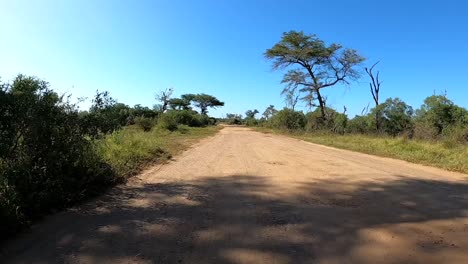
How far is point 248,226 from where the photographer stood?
17.2ft

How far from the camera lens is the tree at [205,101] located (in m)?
103

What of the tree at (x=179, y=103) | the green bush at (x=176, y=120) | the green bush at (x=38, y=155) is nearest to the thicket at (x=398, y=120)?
the green bush at (x=176, y=120)

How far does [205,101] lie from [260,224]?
99859 mm

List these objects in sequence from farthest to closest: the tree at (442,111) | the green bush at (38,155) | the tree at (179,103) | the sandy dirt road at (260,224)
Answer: the tree at (179,103), the tree at (442,111), the green bush at (38,155), the sandy dirt road at (260,224)

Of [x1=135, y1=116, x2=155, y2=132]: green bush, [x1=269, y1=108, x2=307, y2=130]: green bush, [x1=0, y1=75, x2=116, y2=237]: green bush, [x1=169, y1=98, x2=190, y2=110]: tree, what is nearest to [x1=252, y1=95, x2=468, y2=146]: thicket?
[x1=269, y1=108, x2=307, y2=130]: green bush

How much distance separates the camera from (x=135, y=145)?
13.7 m

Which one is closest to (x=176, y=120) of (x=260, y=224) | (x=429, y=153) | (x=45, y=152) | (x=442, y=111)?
(x=442, y=111)

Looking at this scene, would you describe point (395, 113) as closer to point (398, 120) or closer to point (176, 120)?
point (398, 120)

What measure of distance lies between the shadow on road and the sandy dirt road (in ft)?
0.04

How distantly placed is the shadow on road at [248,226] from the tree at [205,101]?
96.1m

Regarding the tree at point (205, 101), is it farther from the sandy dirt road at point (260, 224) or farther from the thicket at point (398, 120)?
the sandy dirt road at point (260, 224)

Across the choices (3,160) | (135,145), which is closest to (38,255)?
(3,160)

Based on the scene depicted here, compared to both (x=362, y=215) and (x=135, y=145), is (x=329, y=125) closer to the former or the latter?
(x=135, y=145)

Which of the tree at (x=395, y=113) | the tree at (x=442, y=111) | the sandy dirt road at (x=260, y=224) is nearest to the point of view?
the sandy dirt road at (x=260, y=224)
